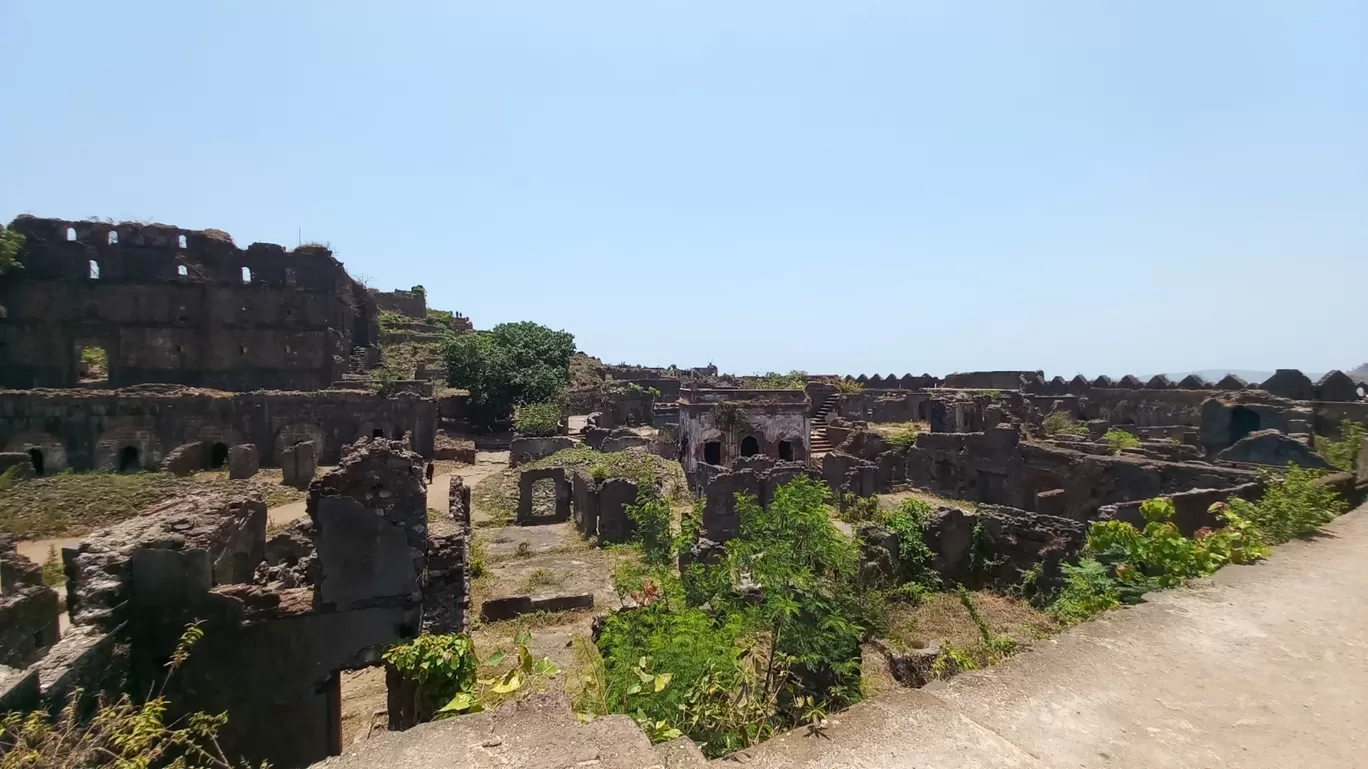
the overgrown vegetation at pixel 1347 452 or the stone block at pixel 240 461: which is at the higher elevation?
the overgrown vegetation at pixel 1347 452

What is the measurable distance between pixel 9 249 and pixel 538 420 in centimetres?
2613

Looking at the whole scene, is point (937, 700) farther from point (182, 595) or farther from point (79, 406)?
point (79, 406)

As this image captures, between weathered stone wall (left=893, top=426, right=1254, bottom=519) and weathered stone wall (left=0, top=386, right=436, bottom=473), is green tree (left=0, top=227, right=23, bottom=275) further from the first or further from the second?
weathered stone wall (left=893, top=426, right=1254, bottom=519)

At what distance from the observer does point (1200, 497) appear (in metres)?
11.7

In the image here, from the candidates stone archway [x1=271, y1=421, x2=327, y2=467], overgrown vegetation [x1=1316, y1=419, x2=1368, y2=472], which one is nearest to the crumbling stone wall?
stone archway [x1=271, y1=421, x2=327, y2=467]

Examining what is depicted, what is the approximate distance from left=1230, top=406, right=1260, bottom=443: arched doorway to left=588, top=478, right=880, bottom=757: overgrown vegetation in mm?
22202

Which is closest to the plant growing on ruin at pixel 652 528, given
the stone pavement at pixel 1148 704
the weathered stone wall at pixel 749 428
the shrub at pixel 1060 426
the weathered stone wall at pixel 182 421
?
the weathered stone wall at pixel 749 428

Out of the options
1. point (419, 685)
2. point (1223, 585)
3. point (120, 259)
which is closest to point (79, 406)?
point (120, 259)

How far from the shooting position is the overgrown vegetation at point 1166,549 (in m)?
6.28

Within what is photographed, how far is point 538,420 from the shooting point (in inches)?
1265

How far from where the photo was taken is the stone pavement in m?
3.39

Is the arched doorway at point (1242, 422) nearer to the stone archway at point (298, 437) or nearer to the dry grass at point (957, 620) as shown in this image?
the dry grass at point (957, 620)

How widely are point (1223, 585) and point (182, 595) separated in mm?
10137

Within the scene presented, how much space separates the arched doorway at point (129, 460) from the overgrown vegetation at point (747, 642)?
2502 cm
